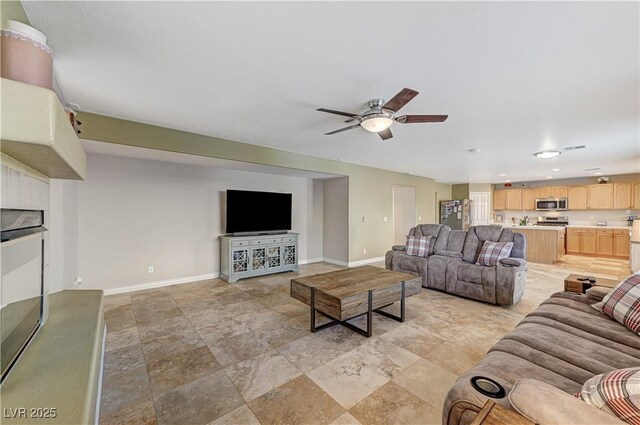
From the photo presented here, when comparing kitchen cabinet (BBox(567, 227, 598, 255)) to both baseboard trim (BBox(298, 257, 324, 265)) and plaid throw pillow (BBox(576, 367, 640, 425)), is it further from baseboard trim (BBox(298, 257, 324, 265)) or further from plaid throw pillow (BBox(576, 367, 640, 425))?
plaid throw pillow (BBox(576, 367, 640, 425))

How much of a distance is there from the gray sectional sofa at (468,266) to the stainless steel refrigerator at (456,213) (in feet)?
18.2

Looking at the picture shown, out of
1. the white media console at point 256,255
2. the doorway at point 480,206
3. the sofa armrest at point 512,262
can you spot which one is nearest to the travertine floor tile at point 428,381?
the sofa armrest at point 512,262

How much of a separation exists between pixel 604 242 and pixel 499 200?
2.95 meters

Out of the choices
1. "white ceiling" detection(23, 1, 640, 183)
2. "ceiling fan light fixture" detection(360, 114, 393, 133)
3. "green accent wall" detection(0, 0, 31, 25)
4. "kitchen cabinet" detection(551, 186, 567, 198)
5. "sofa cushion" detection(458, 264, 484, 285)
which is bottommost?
"sofa cushion" detection(458, 264, 484, 285)

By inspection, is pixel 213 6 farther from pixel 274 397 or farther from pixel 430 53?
pixel 274 397

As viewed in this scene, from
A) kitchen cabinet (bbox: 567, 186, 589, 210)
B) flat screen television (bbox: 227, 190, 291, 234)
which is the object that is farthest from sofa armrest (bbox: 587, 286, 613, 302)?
kitchen cabinet (bbox: 567, 186, 589, 210)

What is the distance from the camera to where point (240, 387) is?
2.01 meters

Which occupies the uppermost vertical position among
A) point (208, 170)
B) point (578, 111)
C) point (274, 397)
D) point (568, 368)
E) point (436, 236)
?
point (578, 111)

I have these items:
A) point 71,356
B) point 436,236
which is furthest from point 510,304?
point 71,356

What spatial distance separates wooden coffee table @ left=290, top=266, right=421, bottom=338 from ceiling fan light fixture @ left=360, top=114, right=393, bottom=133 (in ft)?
5.56

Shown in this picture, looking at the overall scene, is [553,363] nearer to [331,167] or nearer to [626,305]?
[626,305]

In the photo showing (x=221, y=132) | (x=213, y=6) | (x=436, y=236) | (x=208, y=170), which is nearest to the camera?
(x=213, y=6)

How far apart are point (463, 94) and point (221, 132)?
123 inches

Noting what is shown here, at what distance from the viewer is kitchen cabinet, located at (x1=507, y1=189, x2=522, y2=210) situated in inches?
364
